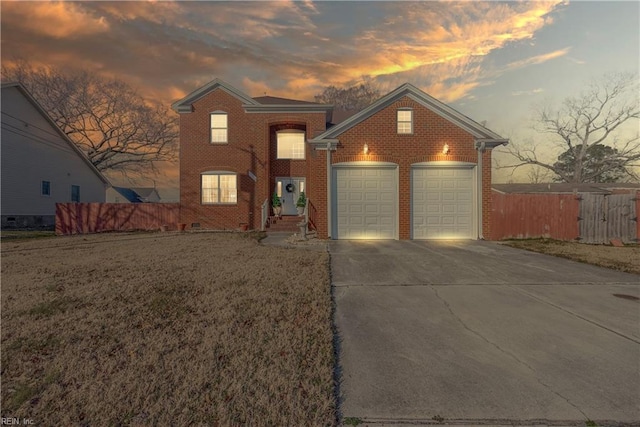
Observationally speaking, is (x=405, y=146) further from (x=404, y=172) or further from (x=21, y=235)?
(x=21, y=235)

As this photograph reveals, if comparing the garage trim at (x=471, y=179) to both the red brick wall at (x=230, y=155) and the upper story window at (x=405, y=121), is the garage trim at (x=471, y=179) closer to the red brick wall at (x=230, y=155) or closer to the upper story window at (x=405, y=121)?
the upper story window at (x=405, y=121)

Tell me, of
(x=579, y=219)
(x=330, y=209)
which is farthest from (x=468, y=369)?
(x=579, y=219)

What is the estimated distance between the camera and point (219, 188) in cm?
1773

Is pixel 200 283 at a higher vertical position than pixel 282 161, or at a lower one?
lower

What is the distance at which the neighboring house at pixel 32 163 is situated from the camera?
19.2 m

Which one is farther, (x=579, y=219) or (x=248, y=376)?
(x=579, y=219)

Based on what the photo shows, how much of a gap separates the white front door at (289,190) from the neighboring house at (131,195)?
1688 inches

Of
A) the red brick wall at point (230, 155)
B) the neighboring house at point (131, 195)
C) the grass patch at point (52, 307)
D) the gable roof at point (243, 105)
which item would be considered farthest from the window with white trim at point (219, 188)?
the neighboring house at point (131, 195)

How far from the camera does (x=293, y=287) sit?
5.52 m

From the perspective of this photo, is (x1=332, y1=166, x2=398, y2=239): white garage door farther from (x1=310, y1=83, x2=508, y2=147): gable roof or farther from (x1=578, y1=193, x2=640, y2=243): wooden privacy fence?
(x1=578, y1=193, x2=640, y2=243): wooden privacy fence

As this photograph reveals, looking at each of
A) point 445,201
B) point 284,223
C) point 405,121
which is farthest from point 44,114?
point 445,201

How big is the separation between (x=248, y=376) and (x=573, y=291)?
595 centimetres

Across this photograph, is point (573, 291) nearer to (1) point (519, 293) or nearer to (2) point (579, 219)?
(1) point (519, 293)

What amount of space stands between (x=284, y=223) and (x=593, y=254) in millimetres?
12493
